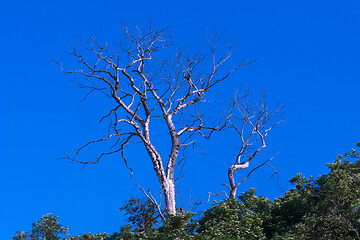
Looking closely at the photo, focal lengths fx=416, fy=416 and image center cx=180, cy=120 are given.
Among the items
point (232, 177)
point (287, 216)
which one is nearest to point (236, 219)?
point (287, 216)

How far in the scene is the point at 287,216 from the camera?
1191cm

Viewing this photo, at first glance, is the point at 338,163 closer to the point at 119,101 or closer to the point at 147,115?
the point at 147,115

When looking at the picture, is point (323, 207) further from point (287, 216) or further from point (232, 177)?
point (232, 177)

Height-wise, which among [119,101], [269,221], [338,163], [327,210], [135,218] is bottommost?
[327,210]

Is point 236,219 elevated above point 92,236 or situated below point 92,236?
below

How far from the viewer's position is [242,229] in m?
10.3

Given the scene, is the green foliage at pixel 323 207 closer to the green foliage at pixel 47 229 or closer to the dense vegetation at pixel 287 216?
the dense vegetation at pixel 287 216

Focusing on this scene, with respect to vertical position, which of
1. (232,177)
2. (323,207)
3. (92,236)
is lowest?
(323,207)

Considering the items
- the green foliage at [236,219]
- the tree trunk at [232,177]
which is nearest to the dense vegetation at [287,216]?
the green foliage at [236,219]

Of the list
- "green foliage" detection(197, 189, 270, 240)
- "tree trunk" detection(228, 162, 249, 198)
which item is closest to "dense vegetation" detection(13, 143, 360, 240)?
"green foliage" detection(197, 189, 270, 240)

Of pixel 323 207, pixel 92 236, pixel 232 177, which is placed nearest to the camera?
pixel 323 207

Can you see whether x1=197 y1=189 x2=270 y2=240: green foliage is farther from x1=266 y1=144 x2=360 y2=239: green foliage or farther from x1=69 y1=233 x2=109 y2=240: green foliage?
x1=69 y1=233 x2=109 y2=240: green foliage

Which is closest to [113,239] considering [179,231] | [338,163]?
[179,231]

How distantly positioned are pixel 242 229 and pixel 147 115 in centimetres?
557
